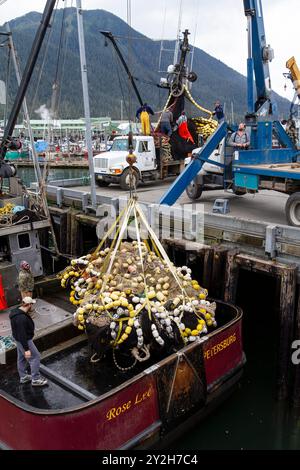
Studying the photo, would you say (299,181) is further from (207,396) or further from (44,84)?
(44,84)

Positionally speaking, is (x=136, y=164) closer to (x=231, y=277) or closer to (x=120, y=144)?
(x=120, y=144)

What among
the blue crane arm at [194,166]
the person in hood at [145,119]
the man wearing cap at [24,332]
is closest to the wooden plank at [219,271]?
the blue crane arm at [194,166]

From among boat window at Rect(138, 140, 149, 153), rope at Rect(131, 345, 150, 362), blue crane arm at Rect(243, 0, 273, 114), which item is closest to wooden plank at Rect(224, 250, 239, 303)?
rope at Rect(131, 345, 150, 362)

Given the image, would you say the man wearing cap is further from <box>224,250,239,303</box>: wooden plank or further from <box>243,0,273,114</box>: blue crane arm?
<box>243,0,273,114</box>: blue crane arm

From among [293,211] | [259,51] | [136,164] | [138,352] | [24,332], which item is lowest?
[138,352]

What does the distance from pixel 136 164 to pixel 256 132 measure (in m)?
7.30

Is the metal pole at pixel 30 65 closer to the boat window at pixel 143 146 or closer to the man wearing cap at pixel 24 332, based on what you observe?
the man wearing cap at pixel 24 332

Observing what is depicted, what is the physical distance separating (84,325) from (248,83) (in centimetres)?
871

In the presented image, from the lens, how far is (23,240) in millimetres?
10023

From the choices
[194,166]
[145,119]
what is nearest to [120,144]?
[145,119]

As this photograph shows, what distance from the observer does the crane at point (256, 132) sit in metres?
11.7

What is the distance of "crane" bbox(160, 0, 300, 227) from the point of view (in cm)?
1173

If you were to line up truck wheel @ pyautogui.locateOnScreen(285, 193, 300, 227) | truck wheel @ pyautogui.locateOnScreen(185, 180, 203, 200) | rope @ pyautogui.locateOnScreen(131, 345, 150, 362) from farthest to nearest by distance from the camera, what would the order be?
truck wheel @ pyautogui.locateOnScreen(185, 180, 203, 200) → truck wheel @ pyautogui.locateOnScreen(285, 193, 300, 227) → rope @ pyautogui.locateOnScreen(131, 345, 150, 362)

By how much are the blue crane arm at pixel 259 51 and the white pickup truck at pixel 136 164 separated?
6087 millimetres
